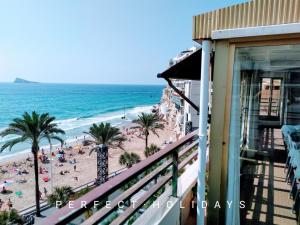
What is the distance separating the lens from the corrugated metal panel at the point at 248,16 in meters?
2.00

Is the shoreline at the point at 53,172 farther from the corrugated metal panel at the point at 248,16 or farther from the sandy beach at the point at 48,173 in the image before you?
the corrugated metal panel at the point at 248,16

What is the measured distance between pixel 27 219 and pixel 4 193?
7.92 meters

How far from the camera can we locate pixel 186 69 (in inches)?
111

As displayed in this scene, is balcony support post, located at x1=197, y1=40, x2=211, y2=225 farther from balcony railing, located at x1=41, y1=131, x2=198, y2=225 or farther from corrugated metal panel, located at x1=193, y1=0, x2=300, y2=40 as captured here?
balcony railing, located at x1=41, y1=131, x2=198, y2=225

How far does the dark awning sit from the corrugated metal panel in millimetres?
251

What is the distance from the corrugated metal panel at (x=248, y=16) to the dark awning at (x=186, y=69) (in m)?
0.25

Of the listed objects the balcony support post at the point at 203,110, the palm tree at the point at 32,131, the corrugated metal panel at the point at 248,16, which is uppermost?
the corrugated metal panel at the point at 248,16

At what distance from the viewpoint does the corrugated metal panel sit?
1997mm

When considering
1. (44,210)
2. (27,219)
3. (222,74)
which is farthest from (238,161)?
(44,210)

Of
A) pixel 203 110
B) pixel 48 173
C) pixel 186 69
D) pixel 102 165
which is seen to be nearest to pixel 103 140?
pixel 102 165

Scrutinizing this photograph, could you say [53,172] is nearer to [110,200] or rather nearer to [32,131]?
[32,131]

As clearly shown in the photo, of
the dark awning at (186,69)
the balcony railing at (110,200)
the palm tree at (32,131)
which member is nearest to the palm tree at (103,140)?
the palm tree at (32,131)

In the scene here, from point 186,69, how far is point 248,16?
33.8 inches

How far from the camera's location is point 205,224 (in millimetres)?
2719
